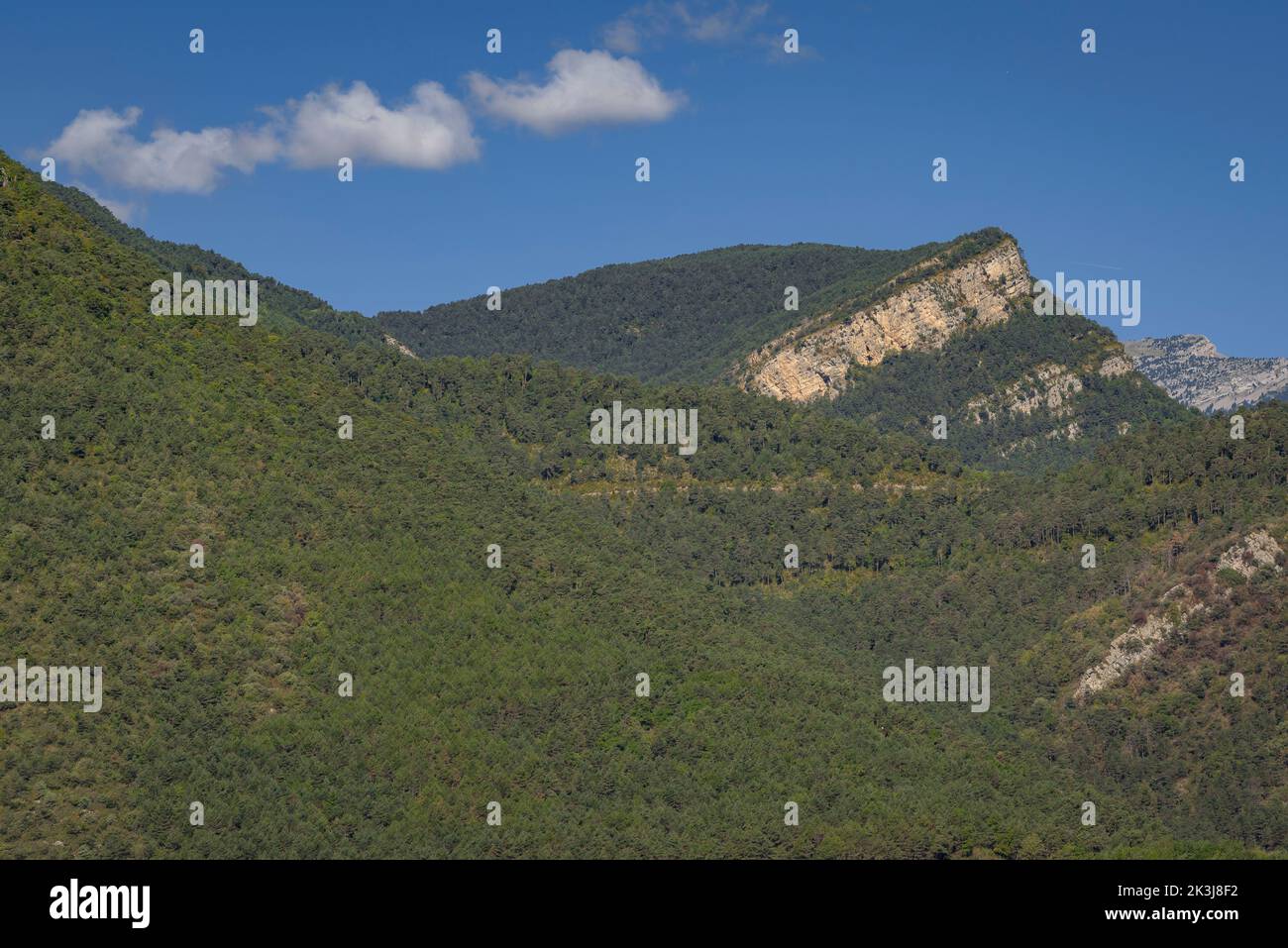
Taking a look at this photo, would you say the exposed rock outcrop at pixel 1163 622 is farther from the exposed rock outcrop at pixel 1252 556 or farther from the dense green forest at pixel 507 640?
the dense green forest at pixel 507 640

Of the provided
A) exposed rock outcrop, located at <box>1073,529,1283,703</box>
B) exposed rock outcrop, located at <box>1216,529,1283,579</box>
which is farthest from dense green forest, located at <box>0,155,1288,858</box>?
exposed rock outcrop, located at <box>1216,529,1283,579</box>

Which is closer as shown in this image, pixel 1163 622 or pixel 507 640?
pixel 507 640

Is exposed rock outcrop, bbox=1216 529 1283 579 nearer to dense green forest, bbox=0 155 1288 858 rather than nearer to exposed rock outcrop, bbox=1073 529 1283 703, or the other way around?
exposed rock outcrop, bbox=1073 529 1283 703

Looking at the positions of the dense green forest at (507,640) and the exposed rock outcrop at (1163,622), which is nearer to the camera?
the dense green forest at (507,640)

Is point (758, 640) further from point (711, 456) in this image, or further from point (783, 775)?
point (711, 456)

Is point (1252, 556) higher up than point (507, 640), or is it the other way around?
point (1252, 556)

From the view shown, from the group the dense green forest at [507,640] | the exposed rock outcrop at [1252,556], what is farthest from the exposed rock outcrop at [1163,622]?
the dense green forest at [507,640]

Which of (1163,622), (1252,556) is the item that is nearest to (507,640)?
(1163,622)

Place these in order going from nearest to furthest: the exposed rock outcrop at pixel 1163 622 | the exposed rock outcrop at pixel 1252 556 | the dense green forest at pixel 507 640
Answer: the dense green forest at pixel 507 640, the exposed rock outcrop at pixel 1163 622, the exposed rock outcrop at pixel 1252 556

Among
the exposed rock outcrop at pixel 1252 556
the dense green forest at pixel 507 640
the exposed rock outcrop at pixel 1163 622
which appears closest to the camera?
the dense green forest at pixel 507 640

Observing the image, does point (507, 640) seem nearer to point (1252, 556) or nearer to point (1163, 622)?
point (1163, 622)
